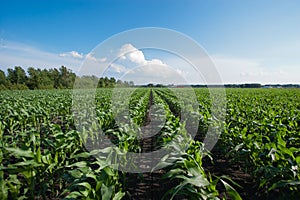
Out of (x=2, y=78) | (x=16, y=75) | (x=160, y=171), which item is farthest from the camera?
(x=16, y=75)

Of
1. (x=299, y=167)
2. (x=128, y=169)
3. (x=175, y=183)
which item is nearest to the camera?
(x=299, y=167)

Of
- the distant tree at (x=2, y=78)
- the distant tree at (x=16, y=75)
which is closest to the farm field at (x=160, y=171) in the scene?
the distant tree at (x=2, y=78)

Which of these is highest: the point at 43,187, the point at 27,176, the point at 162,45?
the point at 162,45

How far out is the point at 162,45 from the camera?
19.1 feet

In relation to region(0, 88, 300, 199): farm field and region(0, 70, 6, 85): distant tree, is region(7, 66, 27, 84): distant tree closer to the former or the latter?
region(0, 70, 6, 85): distant tree

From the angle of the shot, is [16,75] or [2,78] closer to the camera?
[2,78]

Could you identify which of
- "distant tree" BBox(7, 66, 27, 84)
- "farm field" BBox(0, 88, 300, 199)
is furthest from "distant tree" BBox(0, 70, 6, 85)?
"farm field" BBox(0, 88, 300, 199)

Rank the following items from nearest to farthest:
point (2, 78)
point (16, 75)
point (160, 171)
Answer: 1. point (160, 171)
2. point (2, 78)
3. point (16, 75)

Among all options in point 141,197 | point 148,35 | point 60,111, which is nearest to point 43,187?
point 141,197

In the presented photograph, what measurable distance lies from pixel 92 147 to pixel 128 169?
180cm

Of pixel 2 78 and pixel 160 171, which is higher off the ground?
pixel 2 78

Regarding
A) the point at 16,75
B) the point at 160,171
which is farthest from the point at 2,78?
the point at 160,171

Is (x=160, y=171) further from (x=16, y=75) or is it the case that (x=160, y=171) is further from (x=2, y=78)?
(x=16, y=75)

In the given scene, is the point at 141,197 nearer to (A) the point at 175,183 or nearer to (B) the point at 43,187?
(A) the point at 175,183
